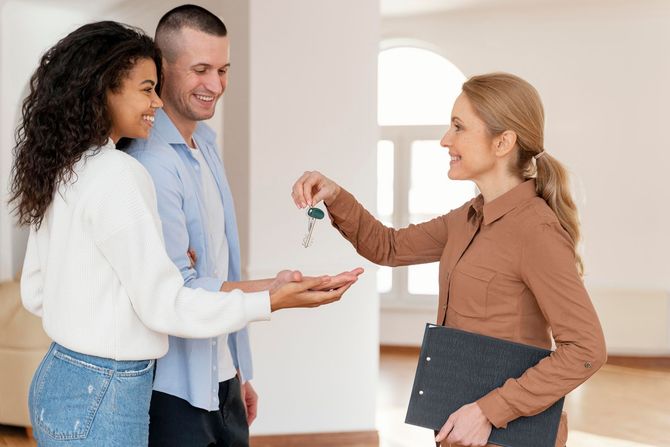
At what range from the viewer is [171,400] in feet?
6.47

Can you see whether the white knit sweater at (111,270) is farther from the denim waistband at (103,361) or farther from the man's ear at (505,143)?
the man's ear at (505,143)

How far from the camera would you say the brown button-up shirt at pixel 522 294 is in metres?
1.91

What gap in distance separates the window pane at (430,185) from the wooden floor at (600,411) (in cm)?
153

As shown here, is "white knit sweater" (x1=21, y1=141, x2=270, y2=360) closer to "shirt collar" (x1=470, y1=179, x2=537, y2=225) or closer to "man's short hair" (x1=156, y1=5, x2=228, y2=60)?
"man's short hair" (x1=156, y1=5, x2=228, y2=60)

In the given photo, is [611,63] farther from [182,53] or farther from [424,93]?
[182,53]

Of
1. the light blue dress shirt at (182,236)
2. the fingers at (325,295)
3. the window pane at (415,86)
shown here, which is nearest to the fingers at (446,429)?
the fingers at (325,295)

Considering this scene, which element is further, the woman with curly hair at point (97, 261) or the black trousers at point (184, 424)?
the black trousers at point (184, 424)

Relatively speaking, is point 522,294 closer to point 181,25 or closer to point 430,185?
point 181,25

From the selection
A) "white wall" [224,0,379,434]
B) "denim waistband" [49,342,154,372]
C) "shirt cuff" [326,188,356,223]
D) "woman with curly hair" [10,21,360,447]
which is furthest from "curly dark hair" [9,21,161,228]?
"white wall" [224,0,379,434]

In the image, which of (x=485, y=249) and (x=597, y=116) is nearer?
(x=485, y=249)

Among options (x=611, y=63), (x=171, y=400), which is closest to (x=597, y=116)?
(x=611, y=63)

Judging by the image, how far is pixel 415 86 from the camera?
28.5 ft

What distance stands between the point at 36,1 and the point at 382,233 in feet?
14.0

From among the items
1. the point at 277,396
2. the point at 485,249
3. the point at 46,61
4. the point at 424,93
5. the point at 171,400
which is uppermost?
the point at 424,93
